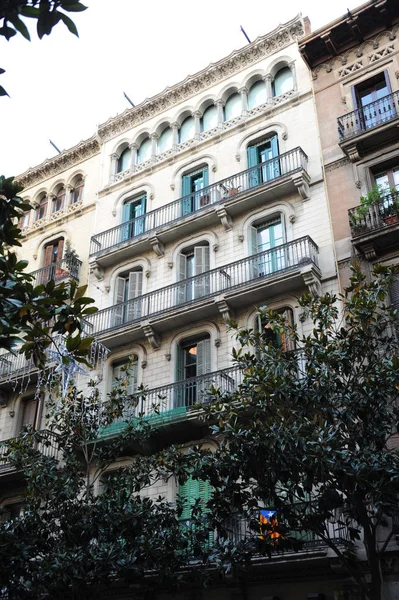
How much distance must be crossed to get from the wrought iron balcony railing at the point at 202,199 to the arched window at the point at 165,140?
11.6ft

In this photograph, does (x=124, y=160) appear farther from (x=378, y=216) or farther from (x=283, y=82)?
(x=378, y=216)

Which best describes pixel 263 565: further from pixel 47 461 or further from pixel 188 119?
pixel 188 119

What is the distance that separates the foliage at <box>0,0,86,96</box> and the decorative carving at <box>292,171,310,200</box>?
570 inches

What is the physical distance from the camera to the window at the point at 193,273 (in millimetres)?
21188

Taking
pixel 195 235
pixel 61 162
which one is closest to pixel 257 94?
pixel 195 235

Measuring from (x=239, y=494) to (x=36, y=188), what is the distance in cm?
2125

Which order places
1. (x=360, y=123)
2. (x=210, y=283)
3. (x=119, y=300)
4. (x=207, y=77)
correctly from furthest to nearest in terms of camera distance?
(x=207, y=77) < (x=119, y=300) < (x=210, y=283) < (x=360, y=123)

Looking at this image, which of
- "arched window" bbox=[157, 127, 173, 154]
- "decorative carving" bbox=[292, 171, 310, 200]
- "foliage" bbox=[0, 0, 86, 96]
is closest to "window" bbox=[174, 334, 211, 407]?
"decorative carving" bbox=[292, 171, 310, 200]

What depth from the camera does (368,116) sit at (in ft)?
67.9

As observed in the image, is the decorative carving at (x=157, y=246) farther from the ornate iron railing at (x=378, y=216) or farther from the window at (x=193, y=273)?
the ornate iron railing at (x=378, y=216)

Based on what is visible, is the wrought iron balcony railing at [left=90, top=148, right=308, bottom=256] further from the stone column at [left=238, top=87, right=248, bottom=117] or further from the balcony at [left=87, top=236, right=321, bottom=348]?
the stone column at [left=238, top=87, right=248, bottom=117]

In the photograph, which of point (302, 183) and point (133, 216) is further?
point (133, 216)

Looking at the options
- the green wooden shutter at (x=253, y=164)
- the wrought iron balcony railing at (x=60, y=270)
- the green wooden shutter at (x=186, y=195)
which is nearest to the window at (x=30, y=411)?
the wrought iron balcony railing at (x=60, y=270)

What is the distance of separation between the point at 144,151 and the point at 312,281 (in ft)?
37.4
